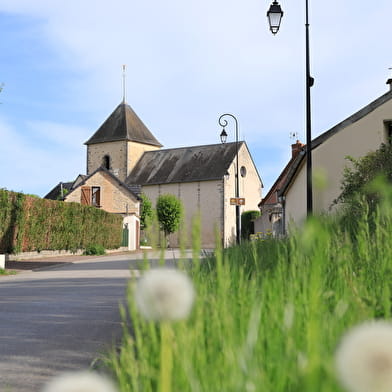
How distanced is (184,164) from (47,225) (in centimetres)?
3803

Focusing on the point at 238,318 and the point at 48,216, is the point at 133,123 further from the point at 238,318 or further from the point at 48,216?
the point at 238,318

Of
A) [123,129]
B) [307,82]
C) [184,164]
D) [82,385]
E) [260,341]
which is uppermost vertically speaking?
[123,129]

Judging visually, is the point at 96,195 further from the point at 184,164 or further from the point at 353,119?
the point at 353,119

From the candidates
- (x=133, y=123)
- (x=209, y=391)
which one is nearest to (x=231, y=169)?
(x=133, y=123)

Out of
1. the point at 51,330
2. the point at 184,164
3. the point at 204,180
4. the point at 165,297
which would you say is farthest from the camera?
the point at 184,164

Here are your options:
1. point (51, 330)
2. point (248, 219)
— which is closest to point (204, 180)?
point (248, 219)

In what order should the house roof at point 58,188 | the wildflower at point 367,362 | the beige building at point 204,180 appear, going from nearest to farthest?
the wildflower at point 367,362 → the beige building at point 204,180 → the house roof at point 58,188

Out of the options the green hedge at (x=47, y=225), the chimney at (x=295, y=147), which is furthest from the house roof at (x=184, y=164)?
the green hedge at (x=47, y=225)

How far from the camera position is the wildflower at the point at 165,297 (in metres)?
1.15

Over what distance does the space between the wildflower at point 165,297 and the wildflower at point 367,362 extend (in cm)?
39

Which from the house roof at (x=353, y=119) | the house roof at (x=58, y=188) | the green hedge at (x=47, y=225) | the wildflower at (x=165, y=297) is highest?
the house roof at (x=58, y=188)

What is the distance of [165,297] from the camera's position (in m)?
1.18

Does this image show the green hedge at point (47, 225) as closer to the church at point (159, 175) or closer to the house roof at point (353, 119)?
the church at point (159, 175)

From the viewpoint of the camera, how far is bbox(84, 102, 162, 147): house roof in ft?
235
